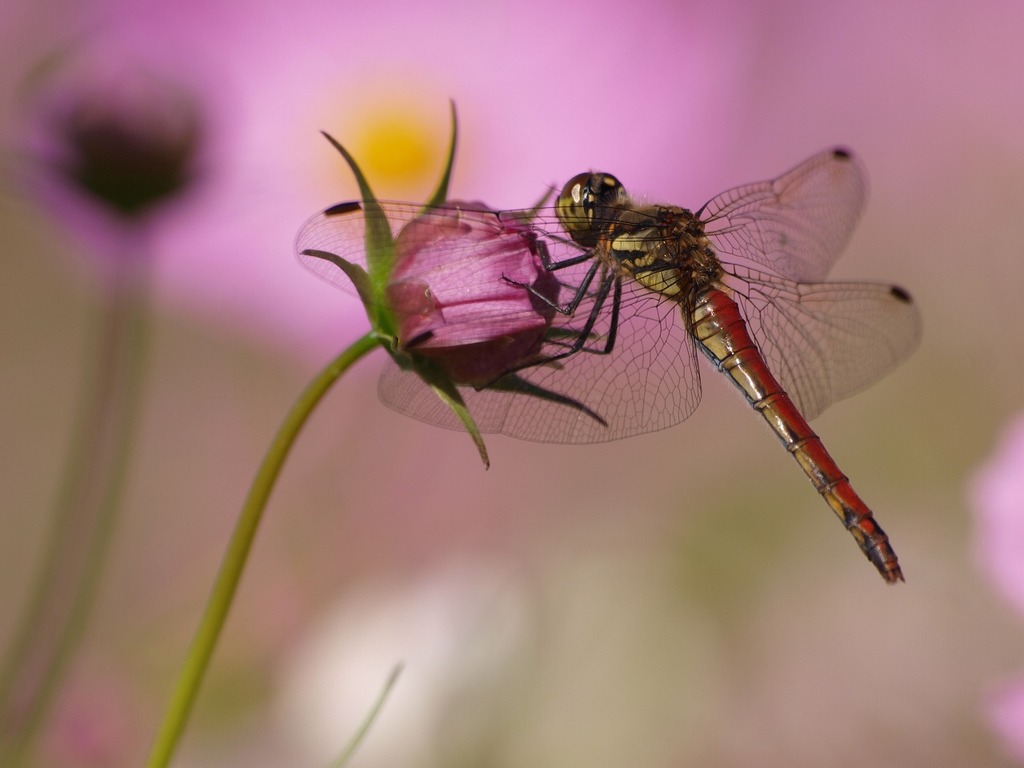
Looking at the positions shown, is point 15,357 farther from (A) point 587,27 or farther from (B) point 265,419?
(A) point 587,27

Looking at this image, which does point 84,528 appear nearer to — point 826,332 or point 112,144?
point 112,144

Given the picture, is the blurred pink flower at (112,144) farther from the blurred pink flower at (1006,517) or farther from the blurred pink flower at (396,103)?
the blurred pink flower at (1006,517)

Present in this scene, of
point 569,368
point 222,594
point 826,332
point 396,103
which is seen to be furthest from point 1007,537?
point 396,103

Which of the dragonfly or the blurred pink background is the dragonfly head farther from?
the blurred pink background

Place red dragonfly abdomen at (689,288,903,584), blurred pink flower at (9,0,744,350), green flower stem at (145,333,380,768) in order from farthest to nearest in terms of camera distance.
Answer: blurred pink flower at (9,0,744,350), red dragonfly abdomen at (689,288,903,584), green flower stem at (145,333,380,768)

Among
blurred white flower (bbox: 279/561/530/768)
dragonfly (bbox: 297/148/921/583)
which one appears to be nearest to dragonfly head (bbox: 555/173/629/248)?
dragonfly (bbox: 297/148/921/583)

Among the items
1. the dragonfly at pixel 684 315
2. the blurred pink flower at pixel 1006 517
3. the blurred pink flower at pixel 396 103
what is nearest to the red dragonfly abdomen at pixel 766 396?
the dragonfly at pixel 684 315
